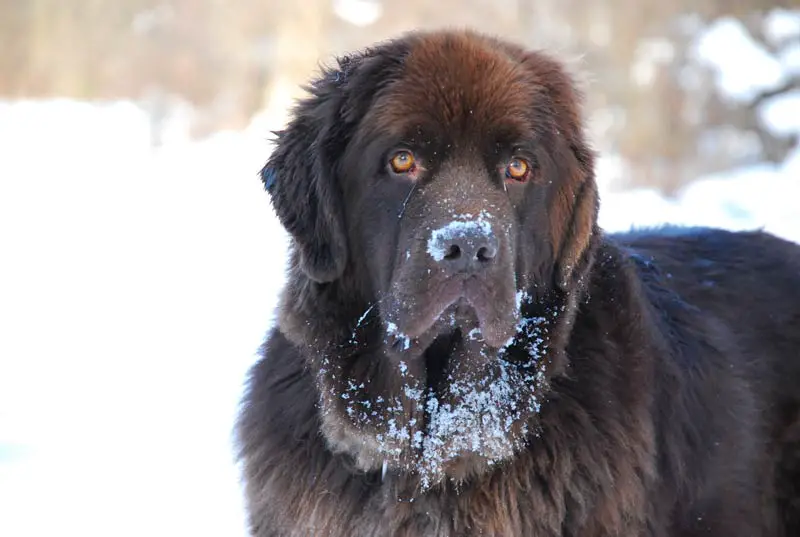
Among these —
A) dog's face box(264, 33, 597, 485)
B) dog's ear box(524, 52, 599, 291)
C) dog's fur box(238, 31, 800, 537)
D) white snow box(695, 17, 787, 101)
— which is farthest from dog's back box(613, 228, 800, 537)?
white snow box(695, 17, 787, 101)

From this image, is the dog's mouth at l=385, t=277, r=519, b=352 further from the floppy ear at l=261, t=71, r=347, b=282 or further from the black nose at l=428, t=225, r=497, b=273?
the floppy ear at l=261, t=71, r=347, b=282

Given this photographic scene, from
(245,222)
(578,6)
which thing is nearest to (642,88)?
(578,6)

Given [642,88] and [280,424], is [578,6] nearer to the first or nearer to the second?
[642,88]

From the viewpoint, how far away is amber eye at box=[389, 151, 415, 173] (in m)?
2.80

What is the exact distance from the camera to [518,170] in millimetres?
2852

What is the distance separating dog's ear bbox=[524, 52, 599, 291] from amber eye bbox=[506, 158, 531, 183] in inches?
4.7

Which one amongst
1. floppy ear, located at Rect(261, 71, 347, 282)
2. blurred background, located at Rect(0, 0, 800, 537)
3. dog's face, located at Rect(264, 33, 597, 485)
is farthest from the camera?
blurred background, located at Rect(0, 0, 800, 537)

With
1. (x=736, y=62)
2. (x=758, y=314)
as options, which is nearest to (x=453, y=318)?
(x=758, y=314)

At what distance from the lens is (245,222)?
1045 cm

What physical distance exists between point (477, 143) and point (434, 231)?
388 millimetres

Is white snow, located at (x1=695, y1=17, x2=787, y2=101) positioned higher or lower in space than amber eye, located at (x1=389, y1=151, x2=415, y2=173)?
higher

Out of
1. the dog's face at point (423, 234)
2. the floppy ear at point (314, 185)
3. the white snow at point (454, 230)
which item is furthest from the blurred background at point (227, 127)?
the white snow at point (454, 230)

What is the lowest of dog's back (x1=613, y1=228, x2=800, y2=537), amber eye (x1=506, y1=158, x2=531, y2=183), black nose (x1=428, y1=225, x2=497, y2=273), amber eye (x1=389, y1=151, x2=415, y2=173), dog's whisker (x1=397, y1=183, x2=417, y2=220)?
dog's back (x1=613, y1=228, x2=800, y2=537)

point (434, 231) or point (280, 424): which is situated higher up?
point (434, 231)
